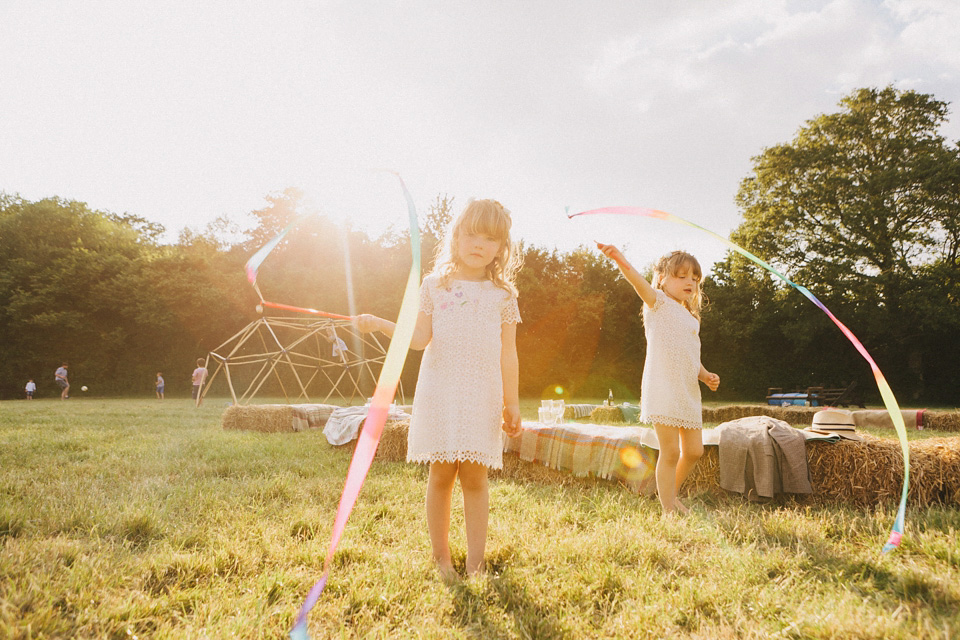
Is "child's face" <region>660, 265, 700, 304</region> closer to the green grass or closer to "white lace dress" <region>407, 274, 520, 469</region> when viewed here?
the green grass

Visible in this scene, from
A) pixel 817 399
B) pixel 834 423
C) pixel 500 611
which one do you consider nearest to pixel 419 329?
pixel 500 611

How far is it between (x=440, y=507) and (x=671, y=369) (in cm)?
164

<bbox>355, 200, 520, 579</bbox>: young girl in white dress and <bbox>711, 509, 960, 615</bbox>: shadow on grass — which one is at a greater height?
<bbox>355, 200, 520, 579</bbox>: young girl in white dress

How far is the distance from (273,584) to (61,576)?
737 millimetres

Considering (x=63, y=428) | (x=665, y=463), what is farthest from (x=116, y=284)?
(x=665, y=463)

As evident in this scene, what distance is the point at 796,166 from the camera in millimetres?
20969

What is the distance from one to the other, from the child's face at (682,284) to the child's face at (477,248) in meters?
1.49

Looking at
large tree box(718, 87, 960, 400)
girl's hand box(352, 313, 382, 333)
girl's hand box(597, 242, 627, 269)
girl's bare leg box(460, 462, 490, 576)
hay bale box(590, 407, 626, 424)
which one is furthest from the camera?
large tree box(718, 87, 960, 400)

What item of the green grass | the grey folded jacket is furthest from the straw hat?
the green grass

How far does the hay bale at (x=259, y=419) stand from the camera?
25.5 feet

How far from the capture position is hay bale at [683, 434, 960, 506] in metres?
3.14

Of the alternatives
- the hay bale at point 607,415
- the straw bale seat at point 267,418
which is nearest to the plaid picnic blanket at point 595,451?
the straw bale seat at point 267,418

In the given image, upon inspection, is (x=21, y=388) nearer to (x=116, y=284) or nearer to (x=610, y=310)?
(x=116, y=284)

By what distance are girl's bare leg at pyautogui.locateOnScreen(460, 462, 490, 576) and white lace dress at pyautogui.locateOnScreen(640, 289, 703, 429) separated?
118 centimetres
